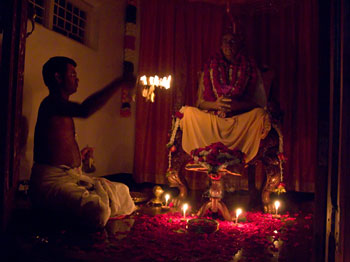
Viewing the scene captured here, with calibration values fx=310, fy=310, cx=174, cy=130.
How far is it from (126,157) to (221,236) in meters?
3.66

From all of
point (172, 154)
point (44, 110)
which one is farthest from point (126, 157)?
point (44, 110)

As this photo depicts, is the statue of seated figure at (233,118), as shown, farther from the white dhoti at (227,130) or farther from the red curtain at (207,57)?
the red curtain at (207,57)

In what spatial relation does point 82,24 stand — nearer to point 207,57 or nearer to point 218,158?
point 207,57

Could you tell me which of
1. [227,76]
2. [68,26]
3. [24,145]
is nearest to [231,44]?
[227,76]

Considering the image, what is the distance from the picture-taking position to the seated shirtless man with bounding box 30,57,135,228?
2926 millimetres

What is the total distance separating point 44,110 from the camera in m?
3.15

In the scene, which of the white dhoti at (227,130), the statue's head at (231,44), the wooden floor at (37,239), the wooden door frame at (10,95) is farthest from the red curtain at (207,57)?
the wooden door frame at (10,95)

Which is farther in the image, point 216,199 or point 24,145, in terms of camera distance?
point 24,145

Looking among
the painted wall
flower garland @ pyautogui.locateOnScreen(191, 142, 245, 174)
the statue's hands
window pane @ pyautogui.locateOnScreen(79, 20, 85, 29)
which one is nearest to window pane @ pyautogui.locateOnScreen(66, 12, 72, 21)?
window pane @ pyautogui.locateOnScreen(79, 20, 85, 29)

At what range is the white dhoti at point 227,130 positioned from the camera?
3.76 metres

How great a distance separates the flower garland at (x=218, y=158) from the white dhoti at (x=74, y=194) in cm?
106

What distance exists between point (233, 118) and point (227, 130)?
179 mm

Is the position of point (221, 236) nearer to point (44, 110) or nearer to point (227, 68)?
point (44, 110)

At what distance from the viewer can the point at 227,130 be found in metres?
3.87
